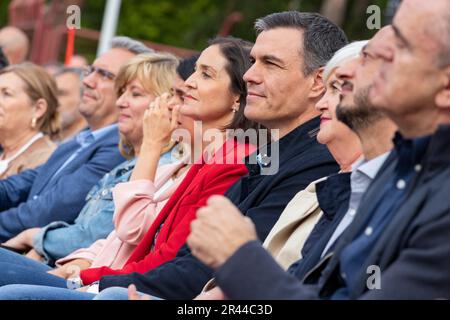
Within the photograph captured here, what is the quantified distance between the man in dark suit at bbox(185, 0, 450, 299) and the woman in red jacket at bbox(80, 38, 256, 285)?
1799 mm

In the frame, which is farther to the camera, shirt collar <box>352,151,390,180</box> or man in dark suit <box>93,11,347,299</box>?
man in dark suit <box>93,11,347,299</box>

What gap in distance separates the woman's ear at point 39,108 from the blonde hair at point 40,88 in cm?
2

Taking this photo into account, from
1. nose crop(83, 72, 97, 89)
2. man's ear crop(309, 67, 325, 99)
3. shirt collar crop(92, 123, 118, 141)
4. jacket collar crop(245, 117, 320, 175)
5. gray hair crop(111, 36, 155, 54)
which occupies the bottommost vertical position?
shirt collar crop(92, 123, 118, 141)

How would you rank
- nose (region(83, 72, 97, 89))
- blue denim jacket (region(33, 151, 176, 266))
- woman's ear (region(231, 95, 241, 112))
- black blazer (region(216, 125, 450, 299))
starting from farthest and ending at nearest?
nose (region(83, 72, 97, 89)), blue denim jacket (region(33, 151, 176, 266)), woman's ear (region(231, 95, 241, 112)), black blazer (region(216, 125, 450, 299))

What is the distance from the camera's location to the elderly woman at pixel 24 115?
27.2 ft

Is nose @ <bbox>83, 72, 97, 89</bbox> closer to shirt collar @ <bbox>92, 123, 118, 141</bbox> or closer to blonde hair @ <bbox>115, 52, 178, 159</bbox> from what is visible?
shirt collar @ <bbox>92, 123, 118, 141</bbox>

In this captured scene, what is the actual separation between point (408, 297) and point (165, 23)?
927 inches

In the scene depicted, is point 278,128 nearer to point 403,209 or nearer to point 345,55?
point 345,55

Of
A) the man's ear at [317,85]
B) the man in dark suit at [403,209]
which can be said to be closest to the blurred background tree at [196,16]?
the man's ear at [317,85]

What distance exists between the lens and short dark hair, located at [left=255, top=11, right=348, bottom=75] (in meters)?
5.20

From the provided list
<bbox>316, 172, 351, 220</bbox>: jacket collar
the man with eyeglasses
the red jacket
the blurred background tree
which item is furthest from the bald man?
<bbox>316, 172, 351, 220</bbox>: jacket collar
